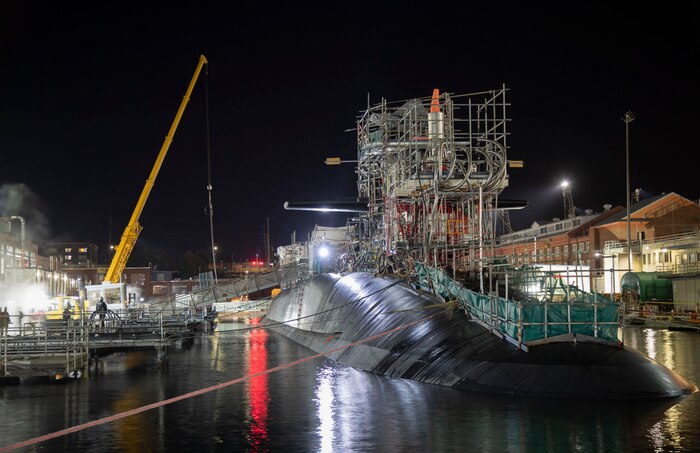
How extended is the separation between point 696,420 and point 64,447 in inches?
424

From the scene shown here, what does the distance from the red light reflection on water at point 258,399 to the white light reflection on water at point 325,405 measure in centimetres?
98

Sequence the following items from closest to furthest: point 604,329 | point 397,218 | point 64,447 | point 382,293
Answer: point 64,447, point 604,329, point 382,293, point 397,218

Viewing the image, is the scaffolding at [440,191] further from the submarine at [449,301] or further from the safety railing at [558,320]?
the safety railing at [558,320]

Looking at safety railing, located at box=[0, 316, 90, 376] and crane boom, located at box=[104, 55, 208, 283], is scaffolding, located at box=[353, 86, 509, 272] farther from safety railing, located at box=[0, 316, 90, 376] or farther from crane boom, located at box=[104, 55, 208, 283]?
crane boom, located at box=[104, 55, 208, 283]

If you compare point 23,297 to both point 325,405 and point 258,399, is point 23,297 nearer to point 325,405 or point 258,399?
point 258,399

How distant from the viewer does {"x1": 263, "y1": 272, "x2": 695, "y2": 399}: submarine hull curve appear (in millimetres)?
14609

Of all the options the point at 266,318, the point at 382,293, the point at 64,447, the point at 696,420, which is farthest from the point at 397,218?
the point at 266,318

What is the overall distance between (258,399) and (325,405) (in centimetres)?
186

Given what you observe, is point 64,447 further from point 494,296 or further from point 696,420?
point 696,420

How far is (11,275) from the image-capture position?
49.3m

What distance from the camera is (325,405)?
605 inches

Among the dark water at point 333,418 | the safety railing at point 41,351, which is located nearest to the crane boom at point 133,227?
the safety railing at point 41,351

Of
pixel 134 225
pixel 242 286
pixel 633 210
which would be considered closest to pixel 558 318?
pixel 242 286

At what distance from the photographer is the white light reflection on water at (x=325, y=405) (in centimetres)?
1195
